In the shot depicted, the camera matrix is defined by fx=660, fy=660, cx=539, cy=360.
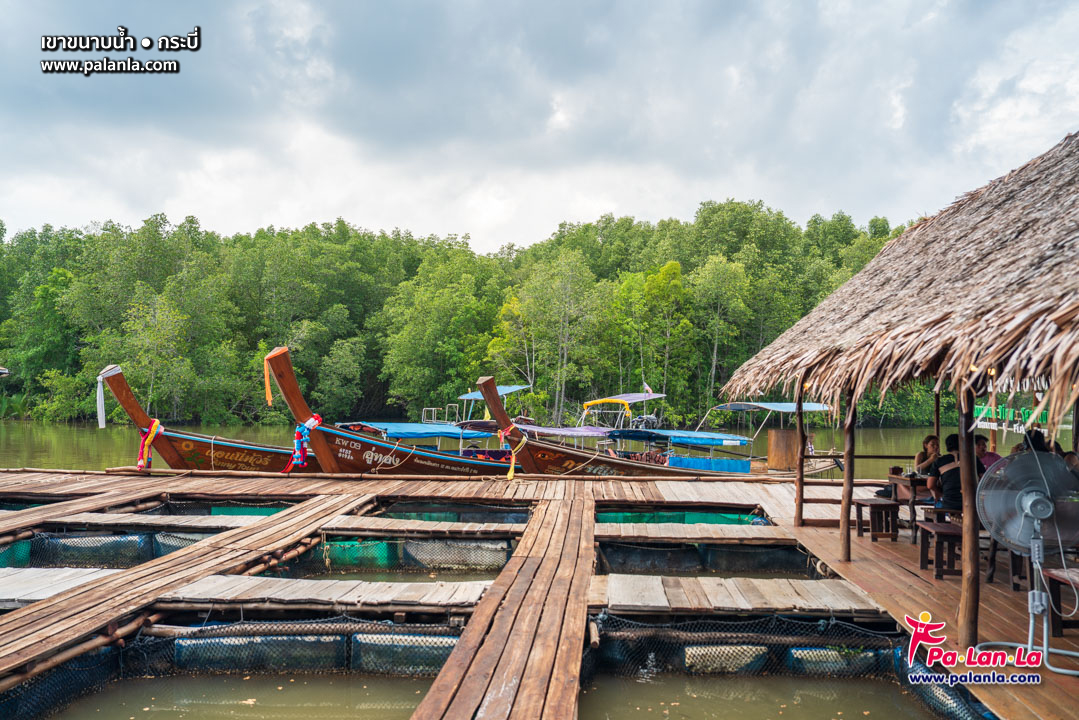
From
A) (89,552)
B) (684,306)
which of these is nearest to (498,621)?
(89,552)

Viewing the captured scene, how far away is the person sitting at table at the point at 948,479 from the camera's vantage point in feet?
18.9

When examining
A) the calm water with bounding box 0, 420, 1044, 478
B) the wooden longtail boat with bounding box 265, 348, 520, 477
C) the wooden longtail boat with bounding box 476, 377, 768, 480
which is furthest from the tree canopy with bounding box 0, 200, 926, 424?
the wooden longtail boat with bounding box 265, 348, 520, 477

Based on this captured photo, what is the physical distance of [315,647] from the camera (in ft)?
16.6

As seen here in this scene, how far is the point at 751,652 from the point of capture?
506 cm

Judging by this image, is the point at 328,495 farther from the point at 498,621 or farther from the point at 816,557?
the point at 816,557

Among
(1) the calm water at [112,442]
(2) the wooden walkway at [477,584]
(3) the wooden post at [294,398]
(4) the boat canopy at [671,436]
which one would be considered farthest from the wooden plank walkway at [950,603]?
(3) the wooden post at [294,398]

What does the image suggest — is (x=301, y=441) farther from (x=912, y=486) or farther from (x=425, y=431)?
(x=912, y=486)

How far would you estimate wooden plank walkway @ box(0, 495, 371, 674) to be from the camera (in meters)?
4.39

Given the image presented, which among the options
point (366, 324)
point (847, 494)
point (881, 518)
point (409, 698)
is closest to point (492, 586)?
point (409, 698)

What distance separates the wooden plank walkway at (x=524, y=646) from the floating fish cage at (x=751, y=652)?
1.57ft

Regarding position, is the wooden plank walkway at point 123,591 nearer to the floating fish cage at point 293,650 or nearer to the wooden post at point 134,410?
the floating fish cage at point 293,650

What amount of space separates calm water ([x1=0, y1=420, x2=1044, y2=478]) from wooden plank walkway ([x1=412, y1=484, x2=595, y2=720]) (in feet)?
30.0

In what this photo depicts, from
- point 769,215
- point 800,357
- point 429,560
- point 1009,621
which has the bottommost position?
point 429,560

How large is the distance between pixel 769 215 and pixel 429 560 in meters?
41.3
